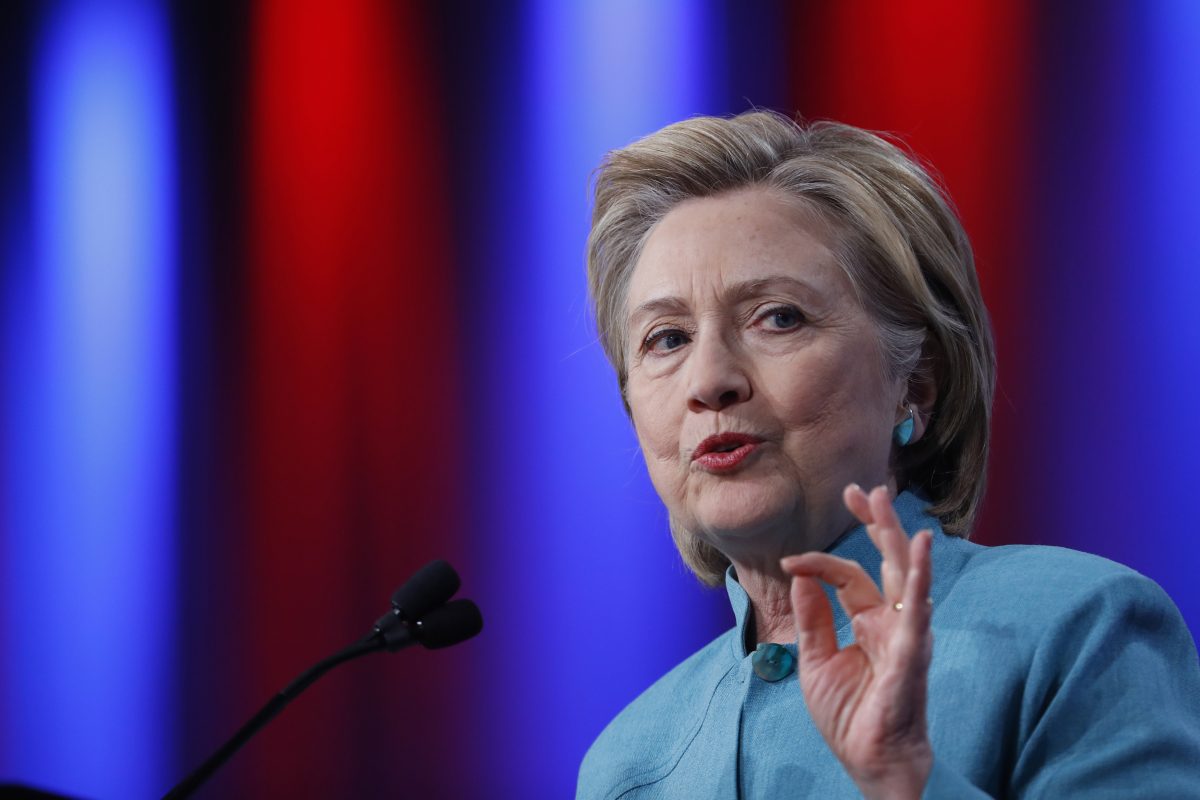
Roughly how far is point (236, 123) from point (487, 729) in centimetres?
145

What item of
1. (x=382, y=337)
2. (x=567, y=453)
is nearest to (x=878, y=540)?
(x=567, y=453)

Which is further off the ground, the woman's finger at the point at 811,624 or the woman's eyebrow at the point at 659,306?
the woman's eyebrow at the point at 659,306

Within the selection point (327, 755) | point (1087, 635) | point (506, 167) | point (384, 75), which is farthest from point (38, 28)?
point (1087, 635)

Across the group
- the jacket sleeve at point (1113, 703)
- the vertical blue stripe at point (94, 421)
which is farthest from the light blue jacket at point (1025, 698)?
the vertical blue stripe at point (94, 421)

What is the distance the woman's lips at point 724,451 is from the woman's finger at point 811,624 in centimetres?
38

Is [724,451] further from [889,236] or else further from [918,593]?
[918,593]

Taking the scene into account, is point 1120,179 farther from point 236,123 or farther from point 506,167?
point 236,123

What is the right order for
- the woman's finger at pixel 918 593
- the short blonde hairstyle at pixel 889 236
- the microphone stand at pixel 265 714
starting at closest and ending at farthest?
the woman's finger at pixel 918 593 → the microphone stand at pixel 265 714 → the short blonde hairstyle at pixel 889 236

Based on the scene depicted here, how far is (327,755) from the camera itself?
2.64 metres

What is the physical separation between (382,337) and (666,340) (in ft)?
4.06

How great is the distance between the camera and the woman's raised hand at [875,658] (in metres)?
1.01

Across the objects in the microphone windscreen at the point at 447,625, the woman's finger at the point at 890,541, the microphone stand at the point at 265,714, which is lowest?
the microphone stand at the point at 265,714

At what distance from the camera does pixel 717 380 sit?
59.1 inches

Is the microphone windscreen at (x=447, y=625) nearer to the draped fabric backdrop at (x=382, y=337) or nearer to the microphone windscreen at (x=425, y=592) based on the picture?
the microphone windscreen at (x=425, y=592)
